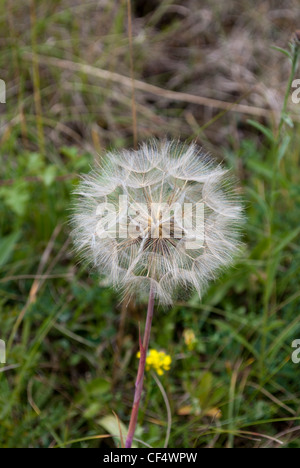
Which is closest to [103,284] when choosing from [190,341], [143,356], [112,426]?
[190,341]

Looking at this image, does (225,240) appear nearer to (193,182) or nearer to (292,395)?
(193,182)

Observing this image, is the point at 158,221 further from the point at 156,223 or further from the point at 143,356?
the point at 143,356

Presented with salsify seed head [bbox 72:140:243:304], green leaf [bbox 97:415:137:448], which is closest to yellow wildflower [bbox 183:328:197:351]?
green leaf [bbox 97:415:137:448]

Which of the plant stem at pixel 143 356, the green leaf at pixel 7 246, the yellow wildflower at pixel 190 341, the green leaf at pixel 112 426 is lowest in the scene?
the green leaf at pixel 112 426

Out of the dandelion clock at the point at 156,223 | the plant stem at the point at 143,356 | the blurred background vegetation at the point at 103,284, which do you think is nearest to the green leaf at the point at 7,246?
the blurred background vegetation at the point at 103,284

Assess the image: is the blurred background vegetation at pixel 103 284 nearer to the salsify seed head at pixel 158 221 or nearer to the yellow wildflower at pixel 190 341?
the yellow wildflower at pixel 190 341

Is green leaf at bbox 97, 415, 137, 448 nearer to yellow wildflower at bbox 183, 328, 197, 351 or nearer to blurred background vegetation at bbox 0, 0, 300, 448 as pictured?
blurred background vegetation at bbox 0, 0, 300, 448

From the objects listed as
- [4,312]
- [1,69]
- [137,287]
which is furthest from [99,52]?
[137,287]
